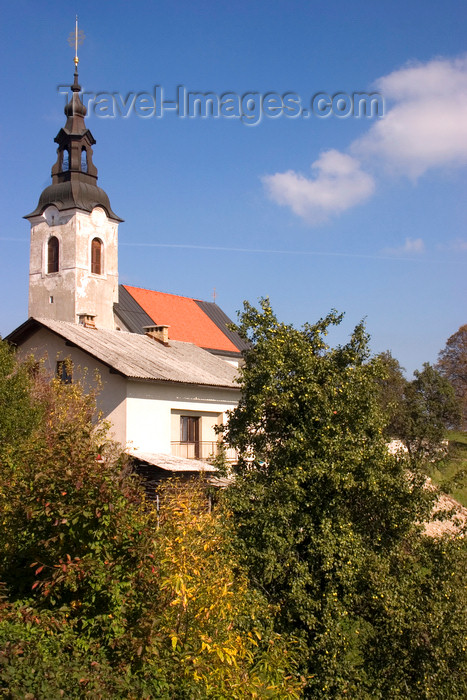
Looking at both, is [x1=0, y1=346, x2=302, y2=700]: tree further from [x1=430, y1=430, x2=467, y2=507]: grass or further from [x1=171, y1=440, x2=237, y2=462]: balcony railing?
[x1=430, y1=430, x2=467, y2=507]: grass

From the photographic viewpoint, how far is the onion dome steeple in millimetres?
42688

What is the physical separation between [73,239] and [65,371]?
20.7 meters

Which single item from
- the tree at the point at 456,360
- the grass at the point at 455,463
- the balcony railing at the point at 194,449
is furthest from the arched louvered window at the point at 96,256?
the tree at the point at 456,360

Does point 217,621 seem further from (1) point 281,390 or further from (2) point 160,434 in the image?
(2) point 160,434

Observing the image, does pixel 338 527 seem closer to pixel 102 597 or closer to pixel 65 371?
pixel 102 597

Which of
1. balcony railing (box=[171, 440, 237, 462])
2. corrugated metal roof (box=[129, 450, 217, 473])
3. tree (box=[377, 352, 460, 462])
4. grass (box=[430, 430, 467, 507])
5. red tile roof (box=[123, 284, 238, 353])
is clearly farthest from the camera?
red tile roof (box=[123, 284, 238, 353])

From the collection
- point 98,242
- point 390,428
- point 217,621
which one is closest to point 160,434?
point 217,621

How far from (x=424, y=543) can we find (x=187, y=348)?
1737 cm

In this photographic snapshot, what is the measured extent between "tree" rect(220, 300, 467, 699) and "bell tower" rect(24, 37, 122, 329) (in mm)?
28348

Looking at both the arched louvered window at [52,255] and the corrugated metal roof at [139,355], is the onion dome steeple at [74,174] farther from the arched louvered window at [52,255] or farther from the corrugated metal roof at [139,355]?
the corrugated metal roof at [139,355]

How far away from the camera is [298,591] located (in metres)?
12.6

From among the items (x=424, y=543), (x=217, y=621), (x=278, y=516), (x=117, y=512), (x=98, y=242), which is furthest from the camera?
(x=98, y=242)

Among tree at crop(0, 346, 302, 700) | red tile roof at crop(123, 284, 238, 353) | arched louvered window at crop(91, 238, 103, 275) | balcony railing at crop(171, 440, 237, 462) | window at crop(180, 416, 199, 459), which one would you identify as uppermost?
arched louvered window at crop(91, 238, 103, 275)

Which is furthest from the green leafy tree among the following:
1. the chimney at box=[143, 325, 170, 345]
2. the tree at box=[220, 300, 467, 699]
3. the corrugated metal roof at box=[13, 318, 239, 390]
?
the tree at box=[220, 300, 467, 699]
